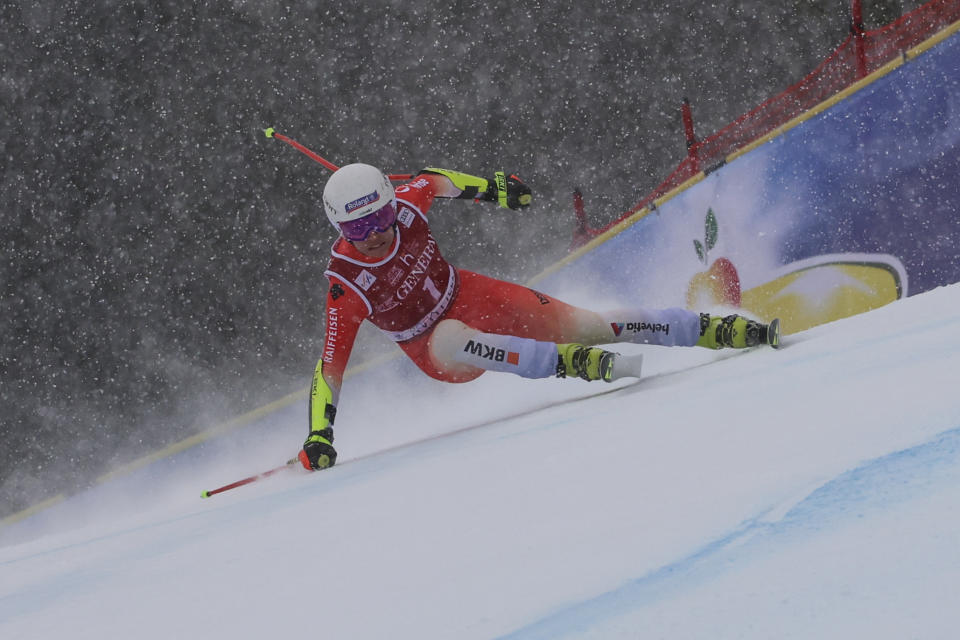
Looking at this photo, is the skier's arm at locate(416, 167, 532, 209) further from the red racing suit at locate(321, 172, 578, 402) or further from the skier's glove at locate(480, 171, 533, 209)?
the red racing suit at locate(321, 172, 578, 402)

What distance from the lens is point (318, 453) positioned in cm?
321

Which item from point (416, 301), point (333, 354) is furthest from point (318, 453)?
point (416, 301)

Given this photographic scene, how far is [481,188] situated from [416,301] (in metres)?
0.60

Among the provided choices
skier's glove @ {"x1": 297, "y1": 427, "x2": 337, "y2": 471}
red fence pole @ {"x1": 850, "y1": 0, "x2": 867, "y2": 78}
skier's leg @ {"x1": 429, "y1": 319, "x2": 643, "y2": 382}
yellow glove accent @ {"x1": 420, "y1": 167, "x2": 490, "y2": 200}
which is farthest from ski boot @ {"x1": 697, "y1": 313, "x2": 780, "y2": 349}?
red fence pole @ {"x1": 850, "y1": 0, "x2": 867, "y2": 78}

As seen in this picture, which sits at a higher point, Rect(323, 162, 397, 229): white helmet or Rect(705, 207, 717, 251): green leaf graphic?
Answer: Rect(705, 207, 717, 251): green leaf graphic

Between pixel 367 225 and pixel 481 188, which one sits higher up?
pixel 481 188

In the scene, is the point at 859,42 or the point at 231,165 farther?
the point at 231,165

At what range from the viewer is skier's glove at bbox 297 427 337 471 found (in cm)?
320

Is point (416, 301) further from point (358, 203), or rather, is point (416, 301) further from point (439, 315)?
point (358, 203)

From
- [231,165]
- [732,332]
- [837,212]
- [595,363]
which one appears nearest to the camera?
[595,363]

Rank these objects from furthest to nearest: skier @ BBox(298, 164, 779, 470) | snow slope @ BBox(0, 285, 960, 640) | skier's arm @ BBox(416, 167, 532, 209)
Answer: skier's arm @ BBox(416, 167, 532, 209)
skier @ BBox(298, 164, 779, 470)
snow slope @ BBox(0, 285, 960, 640)

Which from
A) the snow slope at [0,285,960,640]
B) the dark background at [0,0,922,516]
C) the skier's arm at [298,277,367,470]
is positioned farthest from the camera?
the dark background at [0,0,922,516]

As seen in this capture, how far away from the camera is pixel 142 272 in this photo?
9828 millimetres

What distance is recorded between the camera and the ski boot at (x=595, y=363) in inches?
119
